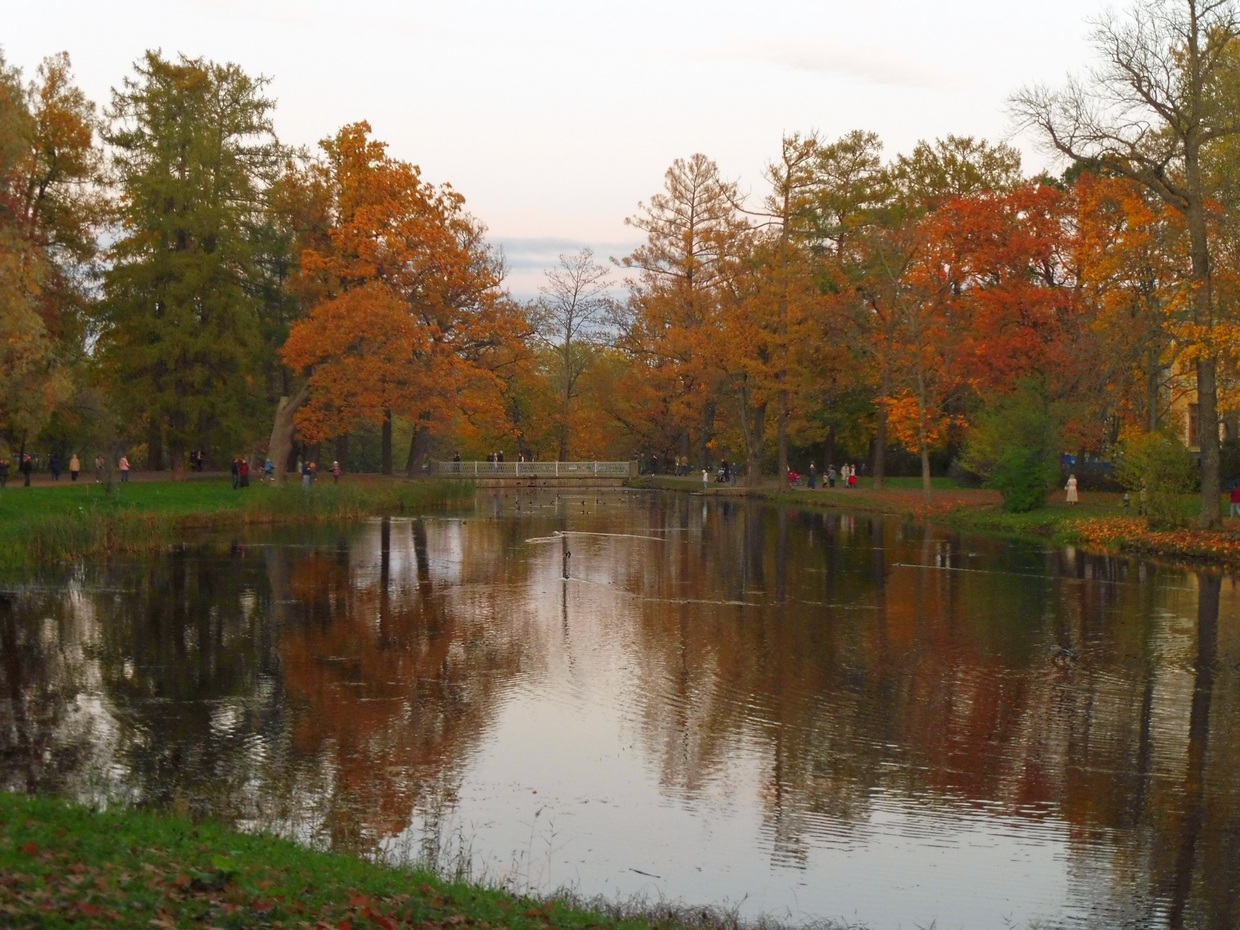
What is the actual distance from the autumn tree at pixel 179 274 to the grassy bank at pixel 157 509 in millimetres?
3674

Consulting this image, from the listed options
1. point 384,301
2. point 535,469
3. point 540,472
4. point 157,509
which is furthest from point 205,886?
point 535,469

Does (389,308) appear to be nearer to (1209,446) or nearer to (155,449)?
(155,449)

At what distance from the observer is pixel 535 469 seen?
76.6 meters

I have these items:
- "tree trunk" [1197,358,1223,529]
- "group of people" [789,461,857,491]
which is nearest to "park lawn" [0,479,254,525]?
"group of people" [789,461,857,491]

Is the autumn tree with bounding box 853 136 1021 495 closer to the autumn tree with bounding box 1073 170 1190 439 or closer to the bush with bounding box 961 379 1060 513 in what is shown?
the bush with bounding box 961 379 1060 513

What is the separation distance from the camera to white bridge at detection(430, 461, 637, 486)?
7383cm

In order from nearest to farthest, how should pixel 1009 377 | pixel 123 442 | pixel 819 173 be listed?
pixel 1009 377 → pixel 819 173 → pixel 123 442

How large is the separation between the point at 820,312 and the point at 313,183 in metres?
22.1

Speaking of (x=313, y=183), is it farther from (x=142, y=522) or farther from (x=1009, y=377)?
(x=1009, y=377)

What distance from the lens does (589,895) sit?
9.85 metres

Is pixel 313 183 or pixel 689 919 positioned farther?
pixel 313 183

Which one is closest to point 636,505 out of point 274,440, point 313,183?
point 274,440

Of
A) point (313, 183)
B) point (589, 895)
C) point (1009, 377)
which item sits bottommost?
point (589, 895)

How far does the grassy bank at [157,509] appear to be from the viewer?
3030cm
